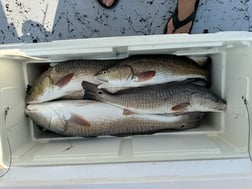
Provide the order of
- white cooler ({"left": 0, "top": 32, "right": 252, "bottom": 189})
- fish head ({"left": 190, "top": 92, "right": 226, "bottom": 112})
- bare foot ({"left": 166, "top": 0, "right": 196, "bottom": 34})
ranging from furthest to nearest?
bare foot ({"left": 166, "top": 0, "right": 196, "bottom": 34}) → fish head ({"left": 190, "top": 92, "right": 226, "bottom": 112}) → white cooler ({"left": 0, "top": 32, "right": 252, "bottom": 189})

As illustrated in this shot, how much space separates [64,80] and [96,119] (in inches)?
6.5

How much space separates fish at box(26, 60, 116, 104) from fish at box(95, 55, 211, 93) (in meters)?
0.04

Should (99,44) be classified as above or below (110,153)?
above

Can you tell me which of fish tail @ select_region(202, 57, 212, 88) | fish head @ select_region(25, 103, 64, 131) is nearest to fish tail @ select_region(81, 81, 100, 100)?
fish head @ select_region(25, 103, 64, 131)

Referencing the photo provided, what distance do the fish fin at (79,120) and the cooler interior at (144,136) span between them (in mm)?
60

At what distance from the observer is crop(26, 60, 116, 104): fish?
1.11m

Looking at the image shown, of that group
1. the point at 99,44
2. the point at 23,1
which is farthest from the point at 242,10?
the point at 23,1

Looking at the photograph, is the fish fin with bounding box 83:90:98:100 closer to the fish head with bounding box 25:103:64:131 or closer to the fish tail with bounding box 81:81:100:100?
the fish tail with bounding box 81:81:100:100

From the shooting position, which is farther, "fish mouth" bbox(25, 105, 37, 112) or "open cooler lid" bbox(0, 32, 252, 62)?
"fish mouth" bbox(25, 105, 37, 112)

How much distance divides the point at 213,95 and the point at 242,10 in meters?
0.49

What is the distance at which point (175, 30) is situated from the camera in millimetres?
1312

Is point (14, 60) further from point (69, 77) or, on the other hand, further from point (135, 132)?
point (135, 132)

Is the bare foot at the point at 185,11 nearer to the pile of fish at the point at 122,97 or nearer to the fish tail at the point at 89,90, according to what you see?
the pile of fish at the point at 122,97

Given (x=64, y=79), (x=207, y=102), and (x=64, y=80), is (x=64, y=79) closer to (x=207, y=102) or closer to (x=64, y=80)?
(x=64, y=80)
